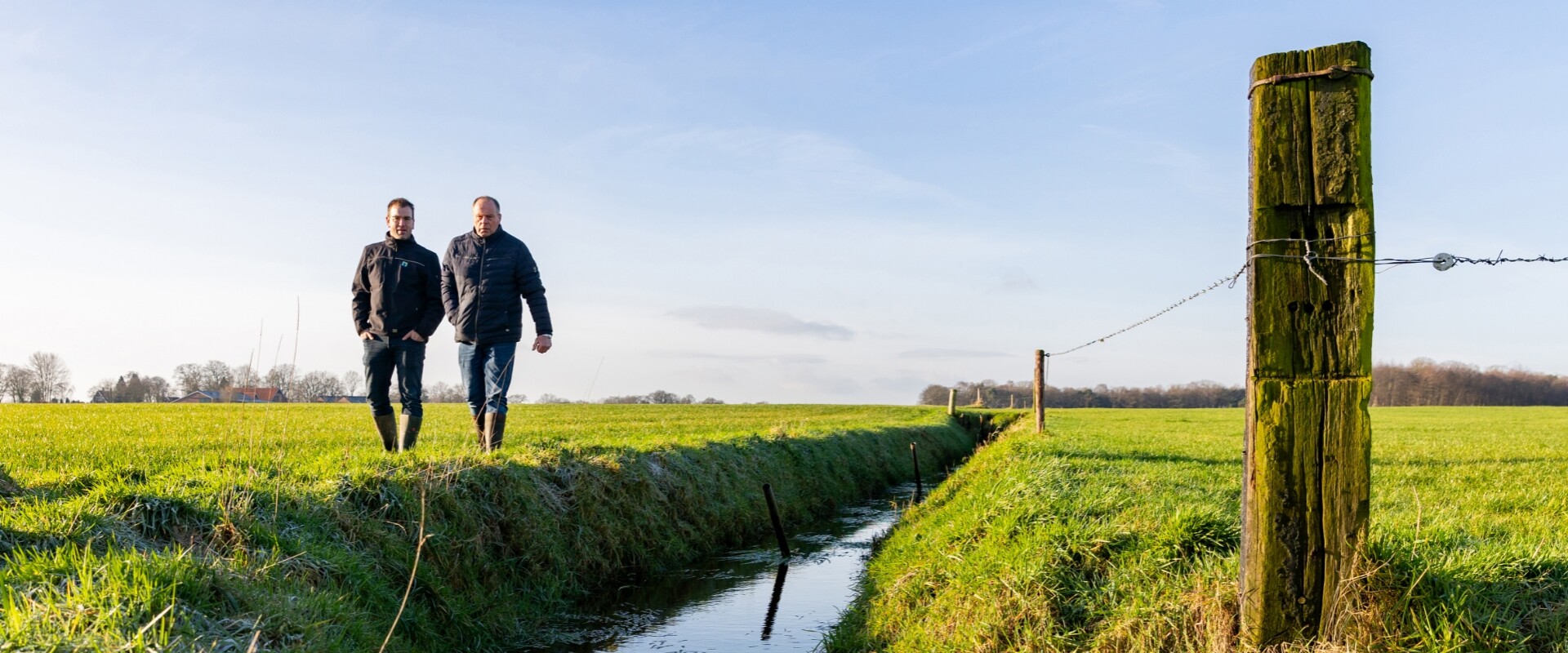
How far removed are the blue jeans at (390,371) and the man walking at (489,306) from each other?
44 centimetres

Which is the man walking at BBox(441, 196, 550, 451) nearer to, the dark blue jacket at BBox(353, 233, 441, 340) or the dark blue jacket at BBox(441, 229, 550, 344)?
the dark blue jacket at BBox(441, 229, 550, 344)

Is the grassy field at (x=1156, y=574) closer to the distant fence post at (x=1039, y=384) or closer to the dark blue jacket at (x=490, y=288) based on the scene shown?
the dark blue jacket at (x=490, y=288)

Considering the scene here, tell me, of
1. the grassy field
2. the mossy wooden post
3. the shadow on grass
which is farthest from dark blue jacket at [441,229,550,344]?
the mossy wooden post

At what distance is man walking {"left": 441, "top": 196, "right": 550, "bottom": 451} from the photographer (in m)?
8.98

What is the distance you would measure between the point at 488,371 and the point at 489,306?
2.11 ft

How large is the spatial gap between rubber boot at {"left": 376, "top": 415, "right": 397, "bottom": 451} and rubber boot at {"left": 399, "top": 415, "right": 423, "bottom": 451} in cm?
11

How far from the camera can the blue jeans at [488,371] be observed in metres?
8.98

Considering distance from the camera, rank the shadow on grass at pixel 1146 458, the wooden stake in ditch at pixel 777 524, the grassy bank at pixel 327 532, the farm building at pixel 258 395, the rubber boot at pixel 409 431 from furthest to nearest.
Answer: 1. the shadow on grass at pixel 1146 458
2. the wooden stake in ditch at pixel 777 524
3. the rubber boot at pixel 409 431
4. the farm building at pixel 258 395
5. the grassy bank at pixel 327 532

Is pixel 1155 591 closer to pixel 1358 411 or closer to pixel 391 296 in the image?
pixel 1358 411

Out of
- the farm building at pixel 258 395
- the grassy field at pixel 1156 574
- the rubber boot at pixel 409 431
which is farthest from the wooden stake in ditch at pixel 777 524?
the farm building at pixel 258 395

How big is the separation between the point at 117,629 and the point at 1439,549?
20.8ft

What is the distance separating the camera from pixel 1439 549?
507 cm

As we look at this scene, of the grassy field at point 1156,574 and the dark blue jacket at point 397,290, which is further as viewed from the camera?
the dark blue jacket at point 397,290

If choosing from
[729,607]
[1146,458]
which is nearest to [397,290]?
[729,607]
